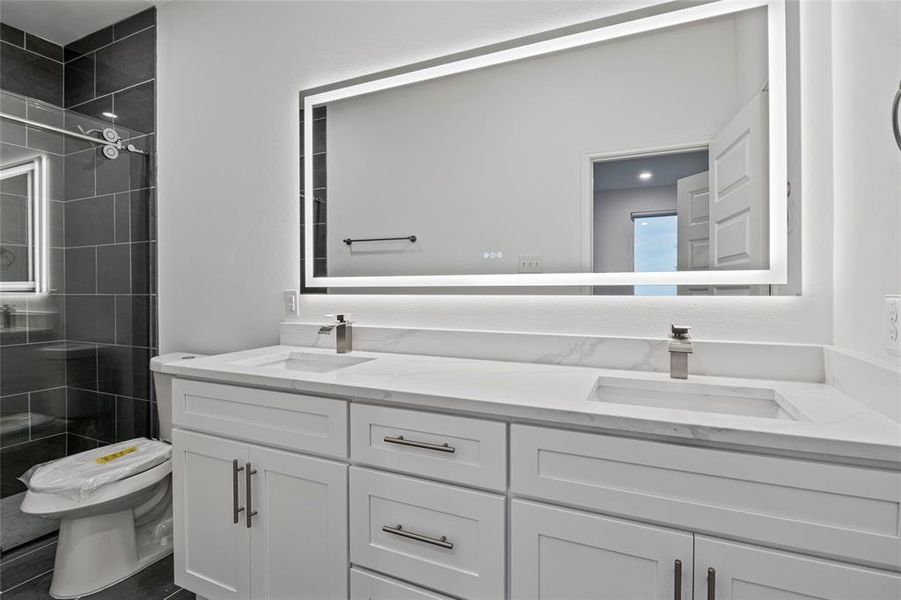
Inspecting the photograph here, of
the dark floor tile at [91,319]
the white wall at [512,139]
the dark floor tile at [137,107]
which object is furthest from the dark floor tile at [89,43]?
the white wall at [512,139]

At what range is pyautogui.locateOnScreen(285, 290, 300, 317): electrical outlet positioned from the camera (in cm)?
182

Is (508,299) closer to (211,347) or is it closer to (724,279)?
(724,279)

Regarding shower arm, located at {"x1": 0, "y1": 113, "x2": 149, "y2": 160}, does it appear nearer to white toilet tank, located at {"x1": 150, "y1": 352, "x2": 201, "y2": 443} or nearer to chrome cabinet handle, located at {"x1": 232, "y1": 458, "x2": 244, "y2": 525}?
white toilet tank, located at {"x1": 150, "y1": 352, "x2": 201, "y2": 443}

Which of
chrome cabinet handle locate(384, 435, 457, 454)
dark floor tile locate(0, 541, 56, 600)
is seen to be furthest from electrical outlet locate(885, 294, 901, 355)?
dark floor tile locate(0, 541, 56, 600)

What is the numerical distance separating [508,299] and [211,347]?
146cm

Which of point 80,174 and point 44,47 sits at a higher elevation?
point 44,47

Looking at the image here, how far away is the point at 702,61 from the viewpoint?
1243 mm

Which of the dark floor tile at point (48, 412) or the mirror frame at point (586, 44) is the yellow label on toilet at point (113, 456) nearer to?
the dark floor tile at point (48, 412)

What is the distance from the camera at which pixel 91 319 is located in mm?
2096

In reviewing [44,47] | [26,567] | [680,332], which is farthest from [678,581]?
[44,47]

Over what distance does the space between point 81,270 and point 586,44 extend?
2395mm

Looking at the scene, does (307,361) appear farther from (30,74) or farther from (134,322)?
(30,74)

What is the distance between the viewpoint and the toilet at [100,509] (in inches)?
57.5

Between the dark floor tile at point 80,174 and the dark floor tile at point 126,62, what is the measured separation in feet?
1.51
